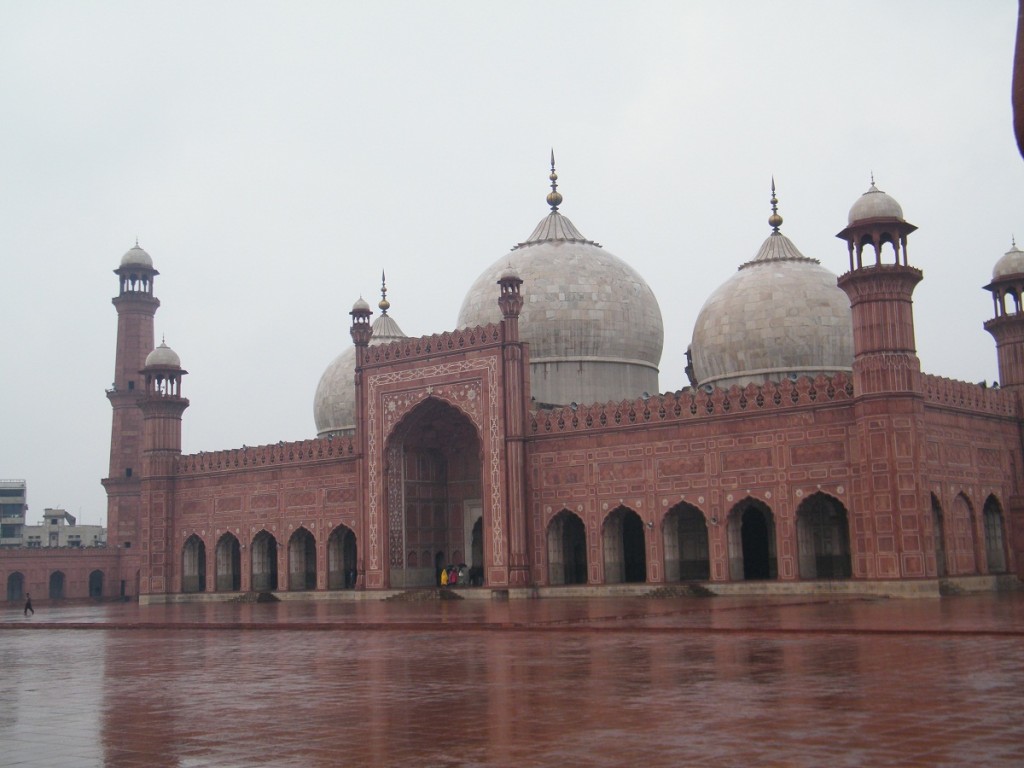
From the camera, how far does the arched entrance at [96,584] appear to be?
121 feet

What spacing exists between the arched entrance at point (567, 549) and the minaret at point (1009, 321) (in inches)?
337

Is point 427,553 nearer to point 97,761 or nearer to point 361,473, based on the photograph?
point 361,473

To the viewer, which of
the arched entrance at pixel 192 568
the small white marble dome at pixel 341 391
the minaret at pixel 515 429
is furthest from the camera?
the small white marble dome at pixel 341 391

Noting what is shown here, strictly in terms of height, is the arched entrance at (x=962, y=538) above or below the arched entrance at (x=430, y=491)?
below

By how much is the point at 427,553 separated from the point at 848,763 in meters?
22.0

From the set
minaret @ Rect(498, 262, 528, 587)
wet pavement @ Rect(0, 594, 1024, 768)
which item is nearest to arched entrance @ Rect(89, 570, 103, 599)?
minaret @ Rect(498, 262, 528, 587)

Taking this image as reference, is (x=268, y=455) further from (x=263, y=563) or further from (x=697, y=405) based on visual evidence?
(x=697, y=405)

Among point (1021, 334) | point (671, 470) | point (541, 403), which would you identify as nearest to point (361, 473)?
point (541, 403)

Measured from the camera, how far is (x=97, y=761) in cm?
514

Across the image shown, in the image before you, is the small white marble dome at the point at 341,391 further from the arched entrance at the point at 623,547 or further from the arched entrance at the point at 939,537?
the arched entrance at the point at 939,537

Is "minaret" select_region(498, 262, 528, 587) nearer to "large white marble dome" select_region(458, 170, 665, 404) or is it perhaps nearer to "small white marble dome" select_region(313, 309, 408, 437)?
"large white marble dome" select_region(458, 170, 665, 404)

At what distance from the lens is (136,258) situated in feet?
122

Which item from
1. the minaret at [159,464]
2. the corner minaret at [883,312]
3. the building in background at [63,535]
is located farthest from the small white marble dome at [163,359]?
the building in background at [63,535]

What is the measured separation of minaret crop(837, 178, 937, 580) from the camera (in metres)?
18.3
